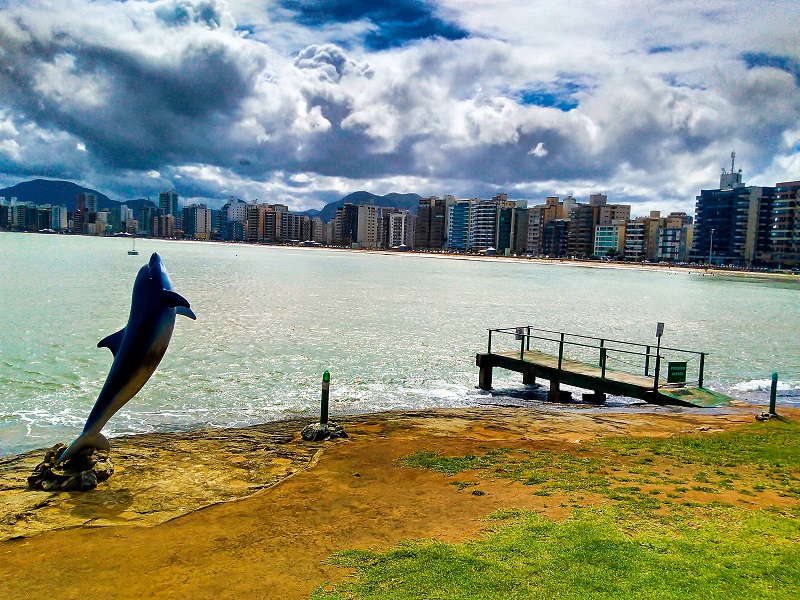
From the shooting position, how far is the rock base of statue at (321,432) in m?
16.7

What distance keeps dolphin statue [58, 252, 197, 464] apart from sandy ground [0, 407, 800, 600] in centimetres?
138

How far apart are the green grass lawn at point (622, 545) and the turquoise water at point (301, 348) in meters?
12.0

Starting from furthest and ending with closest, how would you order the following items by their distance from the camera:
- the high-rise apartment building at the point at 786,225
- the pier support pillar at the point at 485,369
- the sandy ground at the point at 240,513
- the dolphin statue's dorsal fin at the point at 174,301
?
the high-rise apartment building at the point at 786,225, the pier support pillar at the point at 485,369, the dolphin statue's dorsal fin at the point at 174,301, the sandy ground at the point at 240,513

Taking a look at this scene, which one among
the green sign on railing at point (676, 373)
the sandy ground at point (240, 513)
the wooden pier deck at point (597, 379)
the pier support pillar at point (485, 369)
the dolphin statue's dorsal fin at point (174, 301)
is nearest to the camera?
the sandy ground at point (240, 513)

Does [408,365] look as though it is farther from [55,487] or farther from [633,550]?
[633,550]

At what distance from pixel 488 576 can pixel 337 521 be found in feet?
11.9

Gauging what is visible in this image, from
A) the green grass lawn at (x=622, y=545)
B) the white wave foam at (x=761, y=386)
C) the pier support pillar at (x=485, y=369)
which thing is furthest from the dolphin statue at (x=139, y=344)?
the white wave foam at (x=761, y=386)

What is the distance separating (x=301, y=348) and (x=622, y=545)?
28079 mm

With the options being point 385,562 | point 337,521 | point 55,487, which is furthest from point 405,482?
point 55,487

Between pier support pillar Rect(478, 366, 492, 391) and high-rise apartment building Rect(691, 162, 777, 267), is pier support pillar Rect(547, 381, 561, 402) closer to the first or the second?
pier support pillar Rect(478, 366, 492, 391)

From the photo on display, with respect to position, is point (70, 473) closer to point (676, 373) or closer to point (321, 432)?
point (321, 432)

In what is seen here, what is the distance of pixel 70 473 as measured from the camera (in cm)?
1262

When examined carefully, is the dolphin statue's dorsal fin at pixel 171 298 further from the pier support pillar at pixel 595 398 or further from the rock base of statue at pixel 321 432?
the pier support pillar at pixel 595 398

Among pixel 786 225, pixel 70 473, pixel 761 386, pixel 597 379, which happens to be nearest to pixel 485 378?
pixel 597 379
